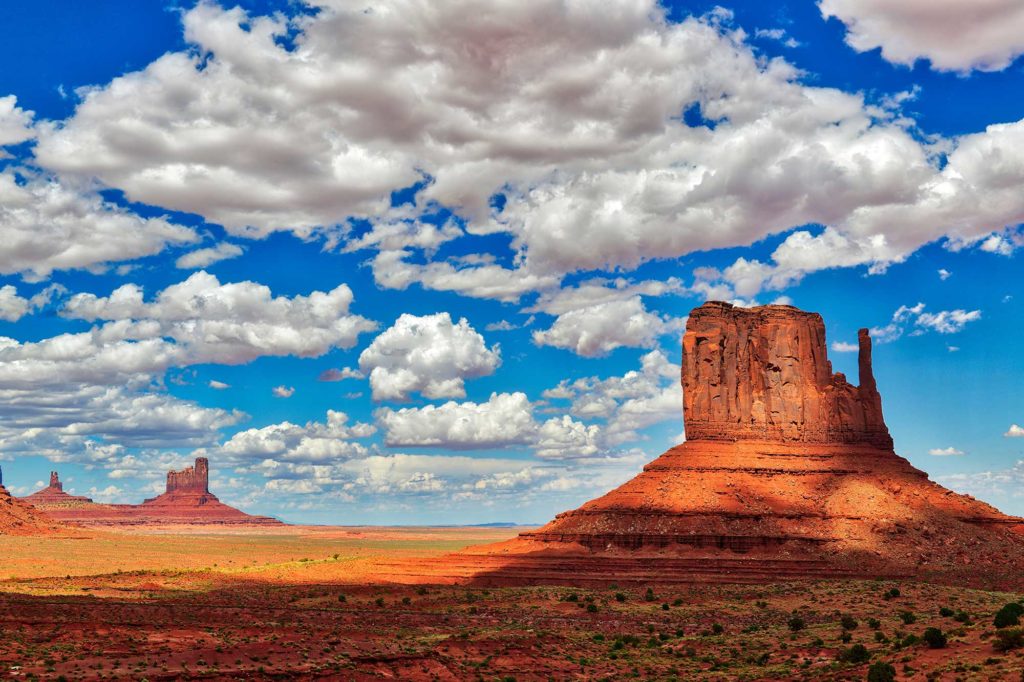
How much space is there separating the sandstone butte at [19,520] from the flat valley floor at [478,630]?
76157 mm

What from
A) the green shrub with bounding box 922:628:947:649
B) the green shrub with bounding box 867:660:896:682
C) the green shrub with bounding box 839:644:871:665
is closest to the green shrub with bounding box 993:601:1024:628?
the green shrub with bounding box 922:628:947:649

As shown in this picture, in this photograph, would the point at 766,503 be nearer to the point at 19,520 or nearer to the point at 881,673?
the point at 881,673

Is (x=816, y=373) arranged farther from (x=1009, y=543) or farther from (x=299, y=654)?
(x=299, y=654)

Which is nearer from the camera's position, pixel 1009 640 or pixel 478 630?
pixel 1009 640

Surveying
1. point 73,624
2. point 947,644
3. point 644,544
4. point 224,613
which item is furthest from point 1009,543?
point 73,624

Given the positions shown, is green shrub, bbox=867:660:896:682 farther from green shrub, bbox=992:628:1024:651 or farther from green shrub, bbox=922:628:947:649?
green shrub, bbox=992:628:1024:651

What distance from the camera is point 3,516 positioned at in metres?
170

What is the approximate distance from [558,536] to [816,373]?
39.5 metres

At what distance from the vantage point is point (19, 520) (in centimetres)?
17262

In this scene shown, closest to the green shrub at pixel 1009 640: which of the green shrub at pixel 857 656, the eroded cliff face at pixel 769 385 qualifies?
the green shrub at pixel 857 656

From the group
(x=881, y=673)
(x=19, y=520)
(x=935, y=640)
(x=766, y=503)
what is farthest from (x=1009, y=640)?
(x=19, y=520)

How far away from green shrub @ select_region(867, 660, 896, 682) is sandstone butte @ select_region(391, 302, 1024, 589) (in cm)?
5062

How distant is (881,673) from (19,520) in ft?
555

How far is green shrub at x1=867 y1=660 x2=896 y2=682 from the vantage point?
127ft
